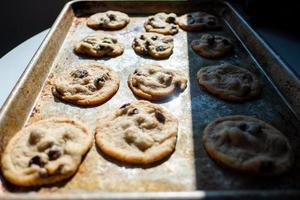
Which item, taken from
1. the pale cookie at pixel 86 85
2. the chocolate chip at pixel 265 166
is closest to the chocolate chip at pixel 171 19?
the pale cookie at pixel 86 85

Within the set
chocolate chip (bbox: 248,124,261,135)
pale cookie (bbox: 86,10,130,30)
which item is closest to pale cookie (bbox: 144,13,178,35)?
pale cookie (bbox: 86,10,130,30)

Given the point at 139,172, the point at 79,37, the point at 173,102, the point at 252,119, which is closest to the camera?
the point at 139,172

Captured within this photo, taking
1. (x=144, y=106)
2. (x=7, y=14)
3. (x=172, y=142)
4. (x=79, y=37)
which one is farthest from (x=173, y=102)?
(x=7, y=14)

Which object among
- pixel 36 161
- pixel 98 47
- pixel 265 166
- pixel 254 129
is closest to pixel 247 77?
pixel 254 129

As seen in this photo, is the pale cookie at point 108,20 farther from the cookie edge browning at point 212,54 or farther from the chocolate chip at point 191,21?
the cookie edge browning at point 212,54

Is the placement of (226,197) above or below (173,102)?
above

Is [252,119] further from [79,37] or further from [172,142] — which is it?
[79,37]

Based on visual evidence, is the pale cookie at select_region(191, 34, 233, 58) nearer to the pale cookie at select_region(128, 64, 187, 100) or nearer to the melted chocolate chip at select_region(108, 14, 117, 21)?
the pale cookie at select_region(128, 64, 187, 100)
